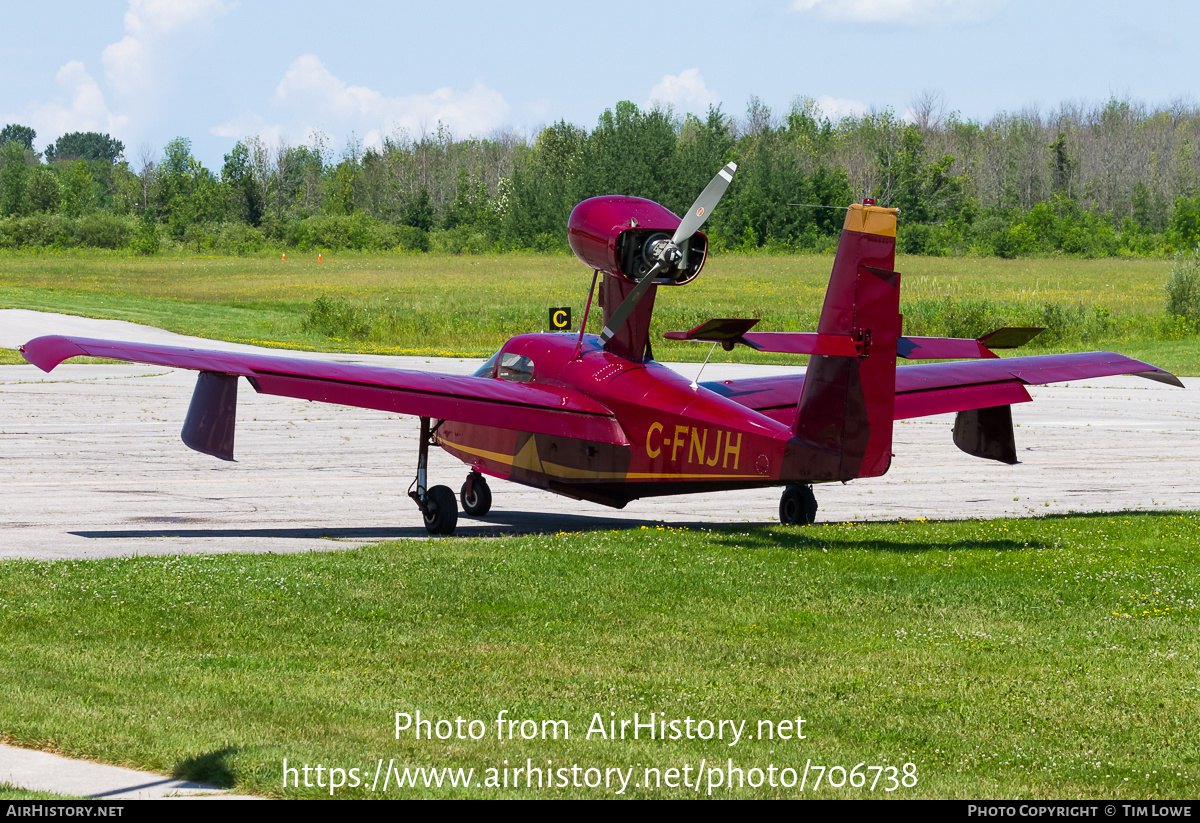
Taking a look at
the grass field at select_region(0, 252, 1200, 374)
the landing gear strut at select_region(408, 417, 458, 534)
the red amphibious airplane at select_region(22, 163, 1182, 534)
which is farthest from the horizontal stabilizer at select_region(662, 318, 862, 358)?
the grass field at select_region(0, 252, 1200, 374)

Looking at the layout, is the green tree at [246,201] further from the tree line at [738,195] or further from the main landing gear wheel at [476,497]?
the main landing gear wheel at [476,497]

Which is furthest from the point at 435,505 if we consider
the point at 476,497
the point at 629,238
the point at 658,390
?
the point at 629,238

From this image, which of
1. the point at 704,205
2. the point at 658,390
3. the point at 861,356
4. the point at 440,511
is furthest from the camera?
the point at 440,511

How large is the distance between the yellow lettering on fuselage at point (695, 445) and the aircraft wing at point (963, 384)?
244 centimetres

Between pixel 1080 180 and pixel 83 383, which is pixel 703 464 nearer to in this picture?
pixel 83 383

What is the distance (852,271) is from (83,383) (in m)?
28.3

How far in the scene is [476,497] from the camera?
19453 millimetres

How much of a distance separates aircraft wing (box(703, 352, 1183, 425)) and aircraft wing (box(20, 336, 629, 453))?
245cm

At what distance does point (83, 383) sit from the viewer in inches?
1428

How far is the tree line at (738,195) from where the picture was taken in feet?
395

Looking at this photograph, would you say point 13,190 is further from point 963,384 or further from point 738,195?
point 963,384

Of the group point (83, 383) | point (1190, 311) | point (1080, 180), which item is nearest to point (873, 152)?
point (1080, 180)

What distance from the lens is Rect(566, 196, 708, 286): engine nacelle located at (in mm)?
15500

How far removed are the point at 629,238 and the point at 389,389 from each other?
350cm
